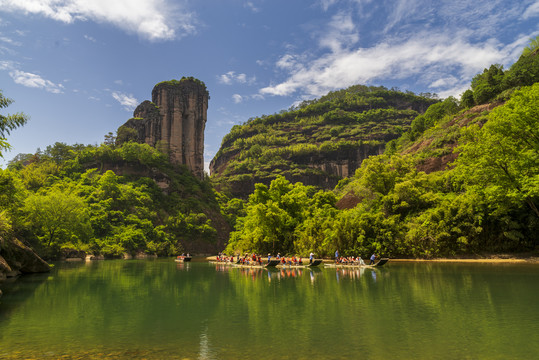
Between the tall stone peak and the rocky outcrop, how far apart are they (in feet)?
300

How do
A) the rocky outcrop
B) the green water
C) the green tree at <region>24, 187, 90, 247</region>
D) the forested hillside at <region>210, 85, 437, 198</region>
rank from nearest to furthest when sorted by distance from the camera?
the green water < the rocky outcrop < the green tree at <region>24, 187, 90, 247</region> < the forested hillside at <region>210, 85, 437, 198</region>

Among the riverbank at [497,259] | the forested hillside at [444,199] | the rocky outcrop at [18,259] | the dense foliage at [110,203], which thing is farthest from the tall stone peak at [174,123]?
the riverbank at [497,259]

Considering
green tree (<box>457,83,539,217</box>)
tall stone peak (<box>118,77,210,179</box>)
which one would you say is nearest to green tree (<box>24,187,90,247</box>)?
green tree (<box>457,83,539,217</box>)

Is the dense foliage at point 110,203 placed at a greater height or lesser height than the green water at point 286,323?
greater

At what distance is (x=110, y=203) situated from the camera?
8281 cm

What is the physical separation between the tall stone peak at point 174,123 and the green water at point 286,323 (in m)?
108

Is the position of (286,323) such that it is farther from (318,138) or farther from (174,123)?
(318,138)

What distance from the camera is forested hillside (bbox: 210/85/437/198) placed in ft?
471

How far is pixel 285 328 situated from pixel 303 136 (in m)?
159

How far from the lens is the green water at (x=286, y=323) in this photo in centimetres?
837

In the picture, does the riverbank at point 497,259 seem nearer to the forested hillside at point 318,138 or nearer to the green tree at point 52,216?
the green tree at point 52,216

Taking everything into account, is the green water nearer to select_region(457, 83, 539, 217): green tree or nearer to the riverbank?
select_region(457, 83, 539, 217): green tree

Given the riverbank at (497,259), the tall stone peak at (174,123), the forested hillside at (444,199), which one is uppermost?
the tall stone peak at (174,123)

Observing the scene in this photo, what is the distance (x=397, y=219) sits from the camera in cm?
4075
